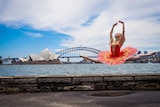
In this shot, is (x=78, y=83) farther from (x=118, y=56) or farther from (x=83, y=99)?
(x=118, y=56)

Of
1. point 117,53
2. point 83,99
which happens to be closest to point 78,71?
point 83,99

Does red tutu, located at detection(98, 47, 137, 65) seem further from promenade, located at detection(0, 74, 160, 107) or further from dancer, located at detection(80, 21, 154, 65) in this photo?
promenade, located at detection(0, 74, 160, 107)

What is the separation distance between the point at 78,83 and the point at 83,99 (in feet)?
4.63

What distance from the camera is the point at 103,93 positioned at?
8.27 m

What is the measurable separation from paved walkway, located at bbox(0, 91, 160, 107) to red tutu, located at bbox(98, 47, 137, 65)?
3.94 ft

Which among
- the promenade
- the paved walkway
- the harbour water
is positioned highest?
the harbour water

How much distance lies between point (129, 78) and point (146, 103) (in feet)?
7.21

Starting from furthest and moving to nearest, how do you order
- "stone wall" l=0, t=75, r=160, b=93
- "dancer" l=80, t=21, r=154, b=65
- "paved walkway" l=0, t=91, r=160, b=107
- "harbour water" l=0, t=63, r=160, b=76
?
"harbour water" l=0, t=63, r=160, b=76, "stone wall" l=0, t=75, r=160, b=93, "dancer" l=80, t=21, r=154, b=65, "paved walkway" l=0, t=91, r=160, b=107

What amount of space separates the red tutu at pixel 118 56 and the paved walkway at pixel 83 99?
1201mm

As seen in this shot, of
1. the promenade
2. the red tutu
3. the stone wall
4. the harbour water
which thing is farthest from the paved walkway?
the harbour water

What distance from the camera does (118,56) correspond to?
7391mm

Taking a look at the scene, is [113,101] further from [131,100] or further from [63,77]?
[63,77]

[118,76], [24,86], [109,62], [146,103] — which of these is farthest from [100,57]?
[24,86]

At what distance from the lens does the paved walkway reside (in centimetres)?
665
